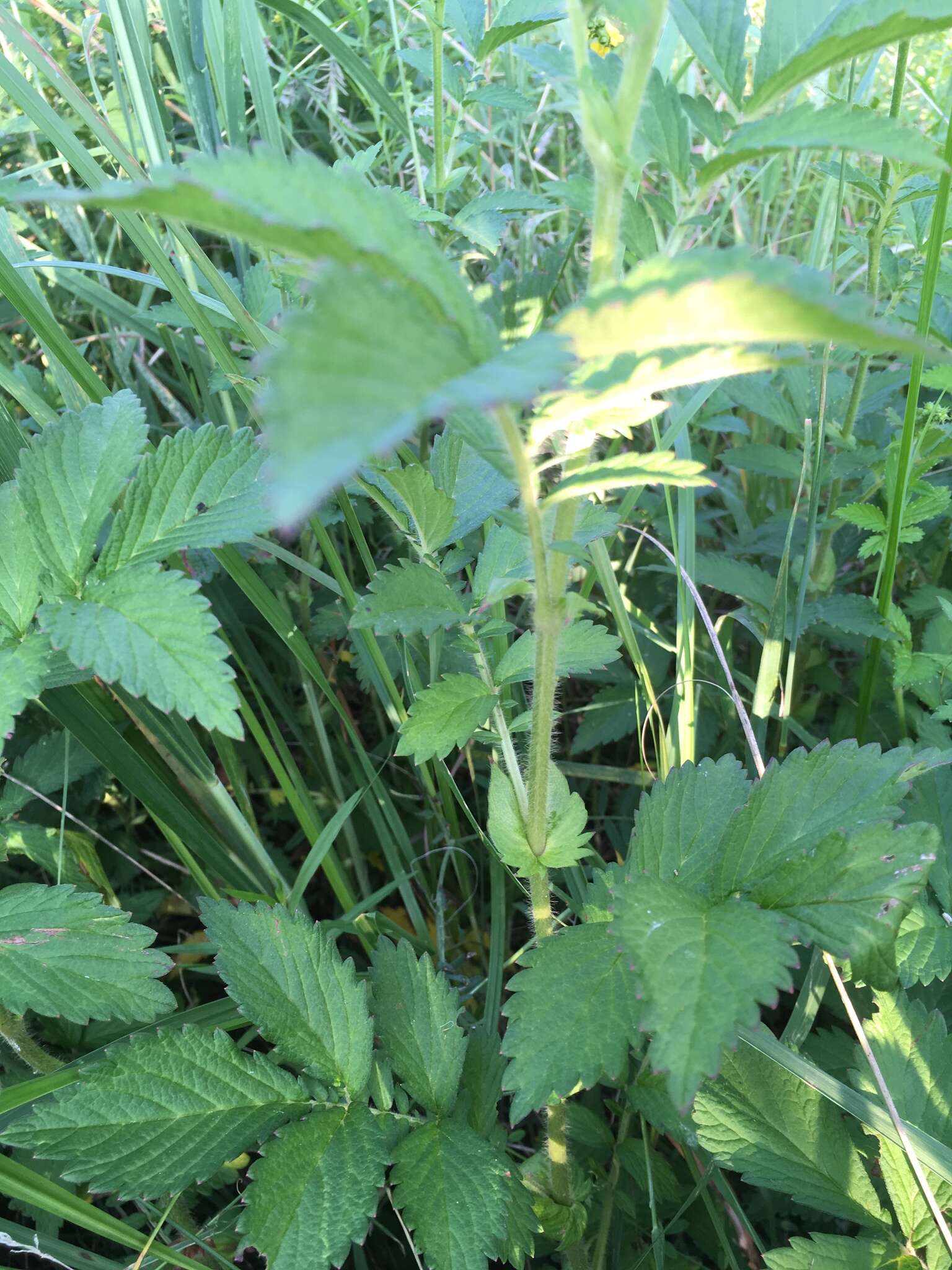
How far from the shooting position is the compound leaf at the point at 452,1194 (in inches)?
36.3

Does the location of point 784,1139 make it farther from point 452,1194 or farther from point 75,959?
point 75,959

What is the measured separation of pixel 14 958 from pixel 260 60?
1.33m

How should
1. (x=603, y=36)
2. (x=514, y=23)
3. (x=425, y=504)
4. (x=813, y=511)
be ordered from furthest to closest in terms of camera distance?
(x=603, y=36) < (x=813, y=511) < (x=514, y=23) < (x=425, y=504)

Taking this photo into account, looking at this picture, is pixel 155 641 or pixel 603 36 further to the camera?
A: pixel 603 36

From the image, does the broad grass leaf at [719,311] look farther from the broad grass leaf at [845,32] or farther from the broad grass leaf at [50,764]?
the broad grass leaf at [50,764]

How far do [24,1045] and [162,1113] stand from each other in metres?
0.24

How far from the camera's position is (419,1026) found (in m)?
1.07

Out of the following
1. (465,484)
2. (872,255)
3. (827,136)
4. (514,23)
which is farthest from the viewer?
(872,255)

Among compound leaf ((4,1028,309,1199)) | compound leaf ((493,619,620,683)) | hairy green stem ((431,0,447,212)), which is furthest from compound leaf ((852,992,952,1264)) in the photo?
hairy green stem ((431,0,447,212))

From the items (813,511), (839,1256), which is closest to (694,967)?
(839,1256)

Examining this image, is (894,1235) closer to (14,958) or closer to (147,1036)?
(147,1036)

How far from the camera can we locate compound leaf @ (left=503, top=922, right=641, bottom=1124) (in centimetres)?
86

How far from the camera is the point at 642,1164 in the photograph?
1171mm

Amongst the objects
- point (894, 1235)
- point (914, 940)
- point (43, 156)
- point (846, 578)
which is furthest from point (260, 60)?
point (894, 1235)
